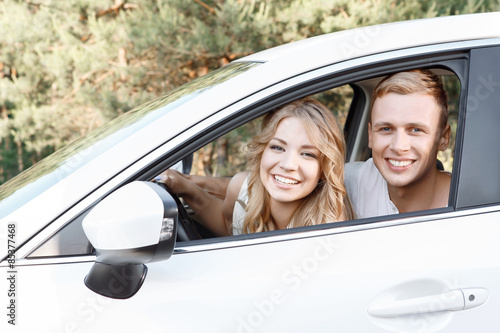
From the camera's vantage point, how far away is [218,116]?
4.63ft

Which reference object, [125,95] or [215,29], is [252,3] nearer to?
[215,29]

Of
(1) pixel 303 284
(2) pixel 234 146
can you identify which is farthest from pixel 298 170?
(2) pixel 234 146

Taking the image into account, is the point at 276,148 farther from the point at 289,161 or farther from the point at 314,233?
the point at 314,233

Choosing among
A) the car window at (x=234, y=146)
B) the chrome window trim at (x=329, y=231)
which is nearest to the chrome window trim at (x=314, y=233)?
the chrome window trim at (x=329, y=231)

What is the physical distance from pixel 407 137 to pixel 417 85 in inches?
6.6

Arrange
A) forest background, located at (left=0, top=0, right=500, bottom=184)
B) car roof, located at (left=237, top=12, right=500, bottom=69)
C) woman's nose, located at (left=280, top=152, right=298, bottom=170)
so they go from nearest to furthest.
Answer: car roof, located at (left=237, top=12, right=500, bottom=69) < woman's nose, located at (left=280, top=152, right=298, bottom=170) < forest background, located at (left=0, top=0, right=500, bottom=184)

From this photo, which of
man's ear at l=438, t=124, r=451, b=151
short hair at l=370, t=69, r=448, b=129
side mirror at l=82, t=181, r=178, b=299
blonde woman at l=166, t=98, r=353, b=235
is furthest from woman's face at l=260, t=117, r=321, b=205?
side mirror at l=82, t=181, r=178, b=299

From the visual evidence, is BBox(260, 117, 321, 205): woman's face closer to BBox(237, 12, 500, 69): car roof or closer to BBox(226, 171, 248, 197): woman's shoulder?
BBox(237, 12, 500, 69): car roof

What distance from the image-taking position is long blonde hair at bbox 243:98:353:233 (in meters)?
1.75

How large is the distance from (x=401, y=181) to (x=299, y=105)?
1.38 feet

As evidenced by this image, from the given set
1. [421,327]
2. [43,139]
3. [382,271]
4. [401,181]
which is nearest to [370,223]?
[382,271]

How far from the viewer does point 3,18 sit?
10484 mm

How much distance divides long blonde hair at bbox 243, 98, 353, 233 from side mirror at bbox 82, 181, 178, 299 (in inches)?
24.0

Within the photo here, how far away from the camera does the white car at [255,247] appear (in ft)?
4.17
